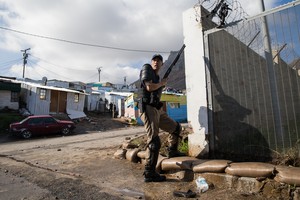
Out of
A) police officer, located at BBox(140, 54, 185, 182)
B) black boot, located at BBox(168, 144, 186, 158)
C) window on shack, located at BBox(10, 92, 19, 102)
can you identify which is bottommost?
black boot, located at BBox(168, 144, 186, 158)

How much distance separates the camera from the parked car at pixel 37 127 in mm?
14773

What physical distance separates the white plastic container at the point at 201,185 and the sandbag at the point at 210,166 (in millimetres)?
135

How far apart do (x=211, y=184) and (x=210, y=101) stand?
1.41 m

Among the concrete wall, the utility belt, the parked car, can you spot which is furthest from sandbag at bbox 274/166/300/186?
the parked car

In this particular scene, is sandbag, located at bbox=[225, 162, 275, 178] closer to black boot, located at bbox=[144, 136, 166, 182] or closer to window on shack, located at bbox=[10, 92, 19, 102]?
black boot, located at bbox=[144, 136, 166, 182]

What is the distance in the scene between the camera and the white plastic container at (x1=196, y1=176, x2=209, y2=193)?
9.90 feet

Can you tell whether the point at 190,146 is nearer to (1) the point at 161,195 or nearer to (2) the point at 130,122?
(1) the point at 161,195

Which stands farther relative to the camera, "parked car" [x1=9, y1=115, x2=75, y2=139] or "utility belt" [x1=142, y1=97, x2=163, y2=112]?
"parked car" [x1=9, y1=115, x2=75, y2=139]

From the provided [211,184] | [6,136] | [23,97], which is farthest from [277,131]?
[23,97]

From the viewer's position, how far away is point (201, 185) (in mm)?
3072

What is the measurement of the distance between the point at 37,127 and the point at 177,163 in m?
14.1

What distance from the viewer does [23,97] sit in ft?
75.6

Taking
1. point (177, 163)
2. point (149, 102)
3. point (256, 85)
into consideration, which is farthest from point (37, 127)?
point (256, 85)

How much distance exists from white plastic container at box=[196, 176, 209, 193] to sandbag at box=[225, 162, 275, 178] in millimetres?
334
